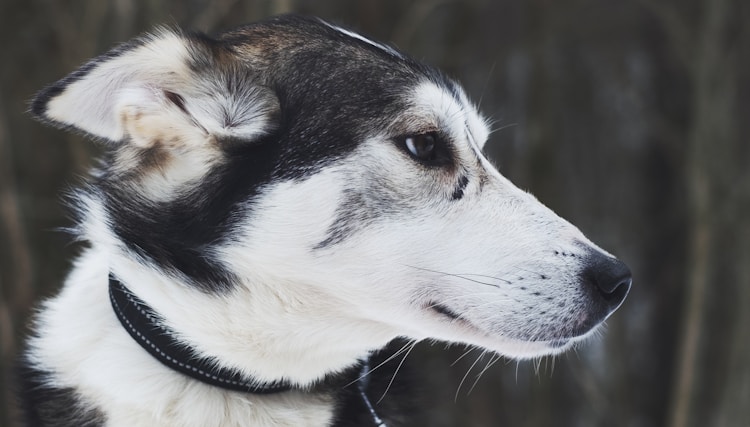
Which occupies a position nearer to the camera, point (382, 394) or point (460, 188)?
point (460, 188)

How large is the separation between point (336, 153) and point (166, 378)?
0.79 meters

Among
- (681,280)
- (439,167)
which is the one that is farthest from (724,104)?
(439,167)

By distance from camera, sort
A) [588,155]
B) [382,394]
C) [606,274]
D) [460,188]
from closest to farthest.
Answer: [606,274] → [460,188] → [382,394] → [588,155]

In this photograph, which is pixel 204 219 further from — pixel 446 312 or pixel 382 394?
pixel 382 394

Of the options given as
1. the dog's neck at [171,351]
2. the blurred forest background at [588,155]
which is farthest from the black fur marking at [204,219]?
the blurred forest background at [588,155]

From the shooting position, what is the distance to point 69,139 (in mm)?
6438

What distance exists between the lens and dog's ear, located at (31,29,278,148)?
86.9 inches

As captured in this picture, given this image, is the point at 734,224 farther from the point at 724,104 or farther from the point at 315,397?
the point at 315,397

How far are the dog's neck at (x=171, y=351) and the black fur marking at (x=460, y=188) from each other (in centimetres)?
74

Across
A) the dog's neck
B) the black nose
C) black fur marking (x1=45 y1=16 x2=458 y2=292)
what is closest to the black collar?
the dog's neck

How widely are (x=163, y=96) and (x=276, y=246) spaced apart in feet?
1.70

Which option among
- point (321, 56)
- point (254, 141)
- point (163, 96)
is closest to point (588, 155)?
point (321, 56)

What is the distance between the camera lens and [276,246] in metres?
2.30

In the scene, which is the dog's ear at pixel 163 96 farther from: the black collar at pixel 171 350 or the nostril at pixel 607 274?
the nostril at pixel 607 274
